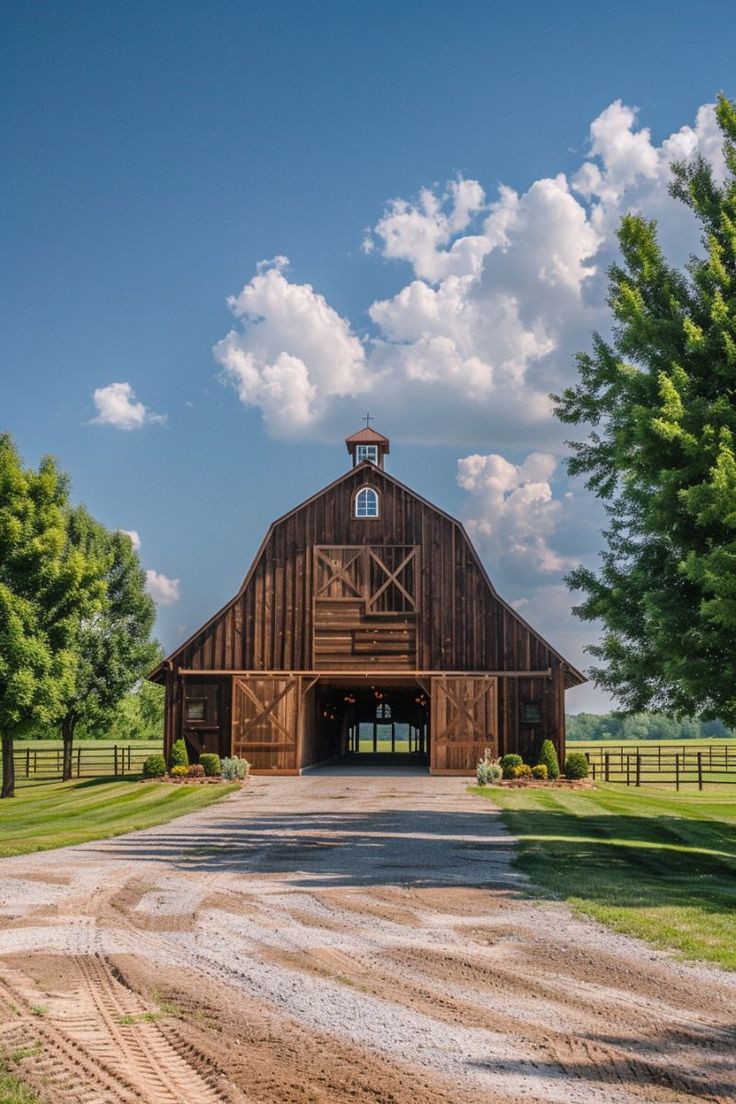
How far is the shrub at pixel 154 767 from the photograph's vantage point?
109ft

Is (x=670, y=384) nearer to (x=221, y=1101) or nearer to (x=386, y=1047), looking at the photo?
(x=386, y=1047)

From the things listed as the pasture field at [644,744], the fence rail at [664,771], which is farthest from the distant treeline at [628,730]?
the fence rail at [664,771]

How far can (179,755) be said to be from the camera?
3325cm

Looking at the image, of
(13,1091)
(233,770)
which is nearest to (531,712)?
(233,770)

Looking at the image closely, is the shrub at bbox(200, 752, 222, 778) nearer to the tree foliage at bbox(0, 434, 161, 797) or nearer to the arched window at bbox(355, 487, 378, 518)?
the tree foliage at bbox(0, 434, 161, 797)

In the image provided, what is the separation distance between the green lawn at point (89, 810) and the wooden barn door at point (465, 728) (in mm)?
7897

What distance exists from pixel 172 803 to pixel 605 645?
13.5m

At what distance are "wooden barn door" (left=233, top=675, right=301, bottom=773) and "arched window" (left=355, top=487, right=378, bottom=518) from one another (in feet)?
22.0

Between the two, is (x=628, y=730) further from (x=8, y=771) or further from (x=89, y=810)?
(x=89, y=810)

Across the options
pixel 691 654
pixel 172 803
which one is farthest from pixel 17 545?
pixel 691 654

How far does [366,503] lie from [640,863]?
22.5 meters

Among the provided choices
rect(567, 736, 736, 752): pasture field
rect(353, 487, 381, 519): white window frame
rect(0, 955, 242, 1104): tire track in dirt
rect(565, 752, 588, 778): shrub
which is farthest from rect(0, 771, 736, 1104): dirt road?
rect(567, 736, 736, 752): pasture field

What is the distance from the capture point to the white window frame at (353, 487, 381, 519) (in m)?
35.6

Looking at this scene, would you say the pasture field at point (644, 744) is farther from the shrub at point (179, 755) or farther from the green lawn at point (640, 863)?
the green lawn at point (640, 863)
